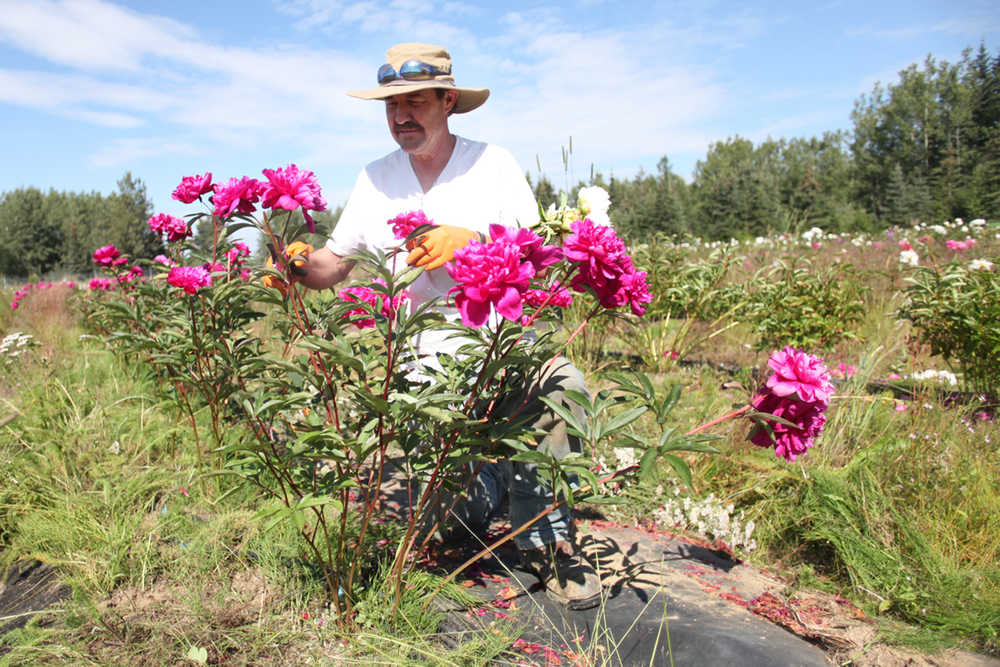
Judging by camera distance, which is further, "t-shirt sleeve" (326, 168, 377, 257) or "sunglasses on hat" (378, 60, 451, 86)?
"t-shirt sleeve" (326, 168, 377, 257)

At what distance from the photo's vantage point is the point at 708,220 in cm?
4150

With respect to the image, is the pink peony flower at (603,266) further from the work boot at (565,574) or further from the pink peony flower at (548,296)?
the work boot at (565,574)

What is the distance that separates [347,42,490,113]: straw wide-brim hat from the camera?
6.21 feet

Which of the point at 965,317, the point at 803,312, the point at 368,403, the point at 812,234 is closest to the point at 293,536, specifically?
the point at 368,403

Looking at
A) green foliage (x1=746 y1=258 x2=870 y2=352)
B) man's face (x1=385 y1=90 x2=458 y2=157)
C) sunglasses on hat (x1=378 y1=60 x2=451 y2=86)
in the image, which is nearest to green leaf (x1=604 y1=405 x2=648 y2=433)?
man's face (x1=385 y1=90 x2=458 y2=157)

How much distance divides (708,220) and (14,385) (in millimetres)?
43002

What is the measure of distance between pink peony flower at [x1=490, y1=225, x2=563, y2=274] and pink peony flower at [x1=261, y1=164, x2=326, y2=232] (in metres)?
0.45

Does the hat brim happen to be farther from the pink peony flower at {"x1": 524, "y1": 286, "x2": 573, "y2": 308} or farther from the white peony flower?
the white peony flower

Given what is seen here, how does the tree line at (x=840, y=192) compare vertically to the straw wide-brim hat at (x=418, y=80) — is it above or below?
above

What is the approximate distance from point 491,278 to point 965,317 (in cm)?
303

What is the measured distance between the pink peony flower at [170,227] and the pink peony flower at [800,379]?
80.8 inches

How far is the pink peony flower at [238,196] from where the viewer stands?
140 centimetres

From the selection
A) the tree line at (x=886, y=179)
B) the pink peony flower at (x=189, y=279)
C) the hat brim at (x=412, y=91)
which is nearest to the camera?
the hat brim at (x=412, y=91)

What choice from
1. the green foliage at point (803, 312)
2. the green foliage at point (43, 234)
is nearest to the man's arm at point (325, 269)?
the green foliage at point (803, 312)
